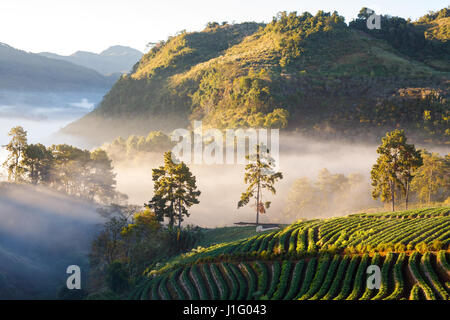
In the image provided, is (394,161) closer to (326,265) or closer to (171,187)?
(326,265)

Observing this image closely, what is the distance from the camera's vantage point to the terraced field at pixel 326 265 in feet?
94.9

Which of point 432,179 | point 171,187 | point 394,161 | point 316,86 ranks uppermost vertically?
point 316,86

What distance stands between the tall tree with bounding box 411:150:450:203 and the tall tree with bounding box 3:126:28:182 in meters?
73.9

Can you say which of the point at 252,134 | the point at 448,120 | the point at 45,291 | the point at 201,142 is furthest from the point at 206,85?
the point at 45,291

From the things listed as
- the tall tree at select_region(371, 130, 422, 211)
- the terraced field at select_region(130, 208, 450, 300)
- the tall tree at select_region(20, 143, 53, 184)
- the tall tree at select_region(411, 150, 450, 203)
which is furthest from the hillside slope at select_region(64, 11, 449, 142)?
the terraced field at select_region(130, 208, 450, 300)

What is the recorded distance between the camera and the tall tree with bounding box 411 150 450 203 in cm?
6969

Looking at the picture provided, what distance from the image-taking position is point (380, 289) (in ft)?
91.4

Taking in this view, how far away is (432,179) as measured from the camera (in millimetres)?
70875

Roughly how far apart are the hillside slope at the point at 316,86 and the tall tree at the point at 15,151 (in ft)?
→ 226

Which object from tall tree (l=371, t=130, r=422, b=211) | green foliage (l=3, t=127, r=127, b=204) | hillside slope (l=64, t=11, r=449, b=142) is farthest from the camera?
hillside slope (l=64, t=11, r=449, b=142)

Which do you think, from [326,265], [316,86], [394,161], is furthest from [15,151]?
[316,86]

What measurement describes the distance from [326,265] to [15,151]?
222ft

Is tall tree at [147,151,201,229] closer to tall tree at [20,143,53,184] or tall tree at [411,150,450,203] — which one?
tall tree at [20,143,53,184]
